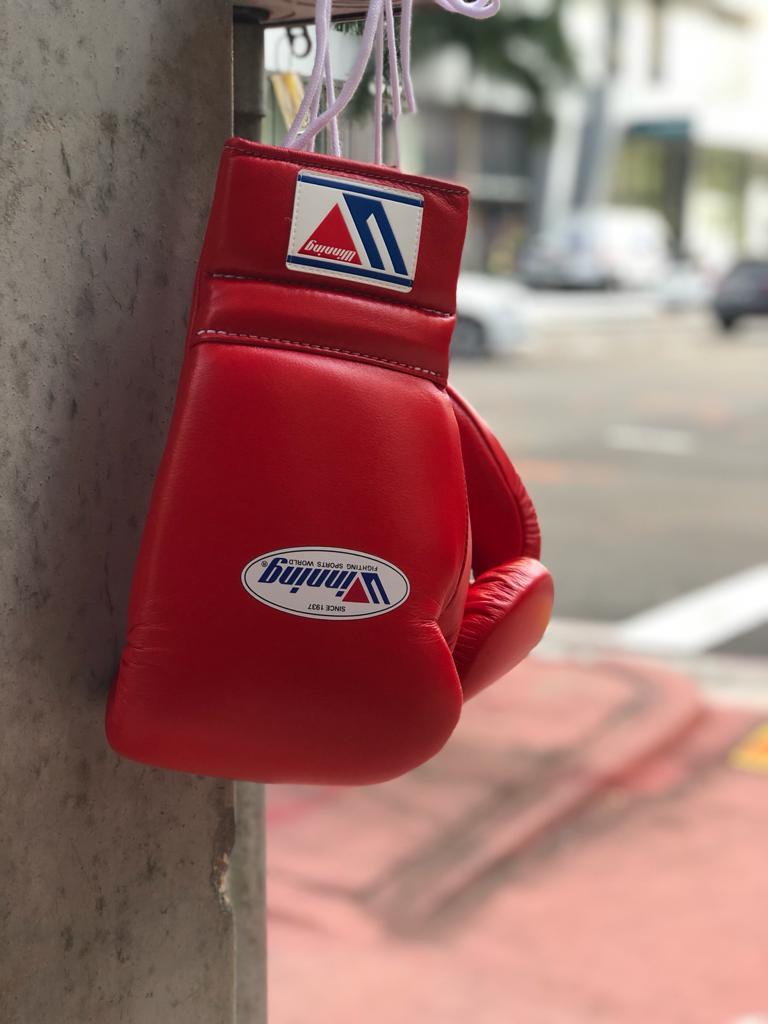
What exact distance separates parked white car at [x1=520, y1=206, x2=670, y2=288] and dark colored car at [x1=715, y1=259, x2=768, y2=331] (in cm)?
984

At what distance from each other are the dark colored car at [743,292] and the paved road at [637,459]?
1.29 metres

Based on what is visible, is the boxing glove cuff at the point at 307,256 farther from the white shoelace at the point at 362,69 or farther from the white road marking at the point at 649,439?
the white road marking at the point at 649,439

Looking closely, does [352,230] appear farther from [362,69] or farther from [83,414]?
[83,414]

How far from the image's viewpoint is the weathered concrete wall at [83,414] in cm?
120

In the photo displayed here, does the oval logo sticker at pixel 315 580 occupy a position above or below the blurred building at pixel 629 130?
above

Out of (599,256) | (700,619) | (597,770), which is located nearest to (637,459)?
(700,619)

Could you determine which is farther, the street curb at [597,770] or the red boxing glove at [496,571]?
the street curb at [597,770]

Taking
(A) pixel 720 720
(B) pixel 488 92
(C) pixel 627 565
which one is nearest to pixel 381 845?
(A) pixel 720 720

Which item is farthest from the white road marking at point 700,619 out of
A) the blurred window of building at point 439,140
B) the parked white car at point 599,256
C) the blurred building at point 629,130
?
the blurred window of building at point 439,140

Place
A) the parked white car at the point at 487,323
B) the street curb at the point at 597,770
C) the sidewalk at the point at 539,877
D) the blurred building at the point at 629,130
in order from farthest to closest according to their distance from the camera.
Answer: the blurred building at the point at 629,130 < the parked white car at the point at 487,323 < the street curb at the point at 597,770 < the sidewalk at the point at 539,877

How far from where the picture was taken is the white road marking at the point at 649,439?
1207cm

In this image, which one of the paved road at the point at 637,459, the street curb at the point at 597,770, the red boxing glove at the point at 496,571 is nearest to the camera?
the red boxing glove at the point at 496,571

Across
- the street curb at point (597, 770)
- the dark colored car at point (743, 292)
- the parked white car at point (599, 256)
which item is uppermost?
the street curb at point (597, 770)

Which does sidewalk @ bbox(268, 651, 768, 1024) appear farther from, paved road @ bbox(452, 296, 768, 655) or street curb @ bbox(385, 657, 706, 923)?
paved road @ bbox(452, 296, 768, 655)
